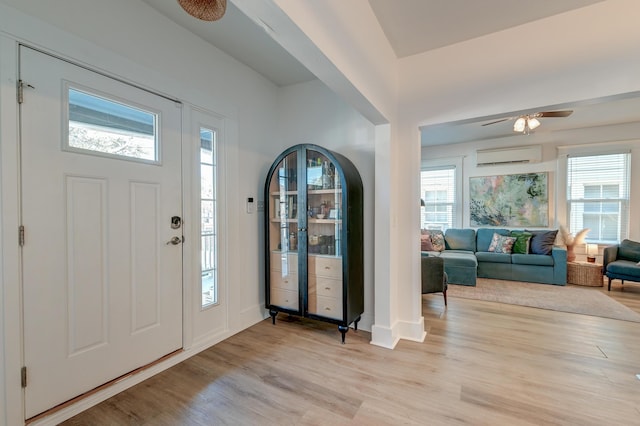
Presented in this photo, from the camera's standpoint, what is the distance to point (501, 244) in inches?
194

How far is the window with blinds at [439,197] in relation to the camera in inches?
230

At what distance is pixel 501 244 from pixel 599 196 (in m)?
1.80

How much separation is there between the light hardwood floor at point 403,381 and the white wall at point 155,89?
377 mm

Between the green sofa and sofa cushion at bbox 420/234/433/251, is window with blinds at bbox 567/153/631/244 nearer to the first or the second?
the green sofa

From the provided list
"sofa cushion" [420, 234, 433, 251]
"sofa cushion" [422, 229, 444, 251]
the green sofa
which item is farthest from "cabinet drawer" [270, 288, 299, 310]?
"sofa cushion" [422, 229, 444, 251]

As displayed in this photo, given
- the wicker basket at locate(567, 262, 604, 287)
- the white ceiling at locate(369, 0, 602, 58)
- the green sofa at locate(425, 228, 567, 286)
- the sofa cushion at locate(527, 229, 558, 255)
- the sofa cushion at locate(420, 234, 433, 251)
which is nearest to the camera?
the white ceiling at locate(369, 0, 602, 58)

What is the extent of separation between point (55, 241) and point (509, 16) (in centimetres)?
335

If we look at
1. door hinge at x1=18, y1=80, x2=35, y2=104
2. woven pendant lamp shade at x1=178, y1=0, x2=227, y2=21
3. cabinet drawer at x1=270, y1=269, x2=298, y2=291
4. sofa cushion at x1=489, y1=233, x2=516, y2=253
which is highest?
woven pendant lamp shade at x1=178, y1=0, x2=227, y2=21

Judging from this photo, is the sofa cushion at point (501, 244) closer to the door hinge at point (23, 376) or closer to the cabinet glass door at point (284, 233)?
the cabinet glass door at point (284, 233)

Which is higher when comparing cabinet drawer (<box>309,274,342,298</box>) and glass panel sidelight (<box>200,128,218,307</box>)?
glass panel sidelight (<box>200,128,218,307</box>)

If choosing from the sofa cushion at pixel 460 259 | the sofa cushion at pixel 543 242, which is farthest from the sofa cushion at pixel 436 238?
the sofa cushion at pixel 543 242

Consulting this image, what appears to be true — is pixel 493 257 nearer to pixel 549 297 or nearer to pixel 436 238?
pixel 436 238

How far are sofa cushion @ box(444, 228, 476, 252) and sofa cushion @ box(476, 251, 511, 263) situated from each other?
1.07 feet

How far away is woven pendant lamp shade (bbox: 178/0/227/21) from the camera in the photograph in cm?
123
